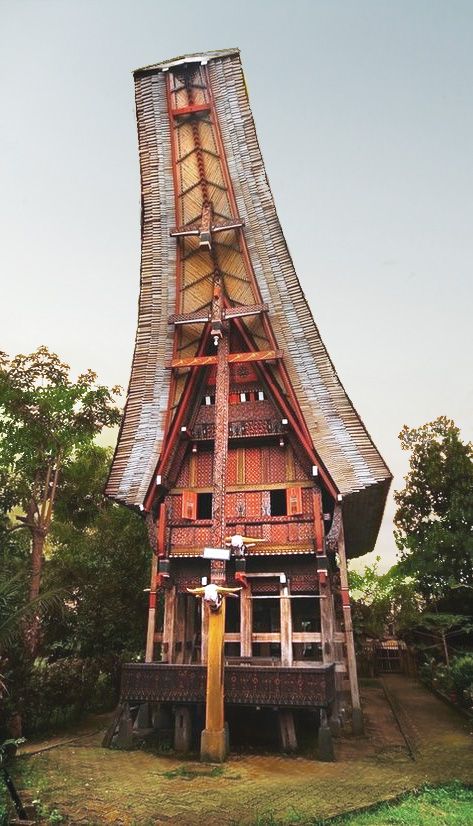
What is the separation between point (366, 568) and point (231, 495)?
1875 centimetres

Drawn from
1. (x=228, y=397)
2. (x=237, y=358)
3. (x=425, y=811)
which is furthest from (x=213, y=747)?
(x=237, y=358)

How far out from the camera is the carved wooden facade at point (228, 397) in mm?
12859

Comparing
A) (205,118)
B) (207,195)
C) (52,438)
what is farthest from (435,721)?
(205,118)

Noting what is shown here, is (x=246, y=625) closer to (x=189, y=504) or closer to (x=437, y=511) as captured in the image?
(x=189, y=504)

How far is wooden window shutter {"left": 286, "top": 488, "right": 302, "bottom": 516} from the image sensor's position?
1328 cm

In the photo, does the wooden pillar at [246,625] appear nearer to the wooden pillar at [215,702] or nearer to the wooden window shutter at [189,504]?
the wooden window shutter at [189,504]

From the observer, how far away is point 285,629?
1258cm

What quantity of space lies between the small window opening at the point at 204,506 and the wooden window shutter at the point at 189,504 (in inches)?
48.9

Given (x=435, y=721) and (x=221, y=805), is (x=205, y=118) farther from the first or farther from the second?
(x=435, y=721)

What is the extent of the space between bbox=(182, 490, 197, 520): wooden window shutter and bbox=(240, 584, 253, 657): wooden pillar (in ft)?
7.80

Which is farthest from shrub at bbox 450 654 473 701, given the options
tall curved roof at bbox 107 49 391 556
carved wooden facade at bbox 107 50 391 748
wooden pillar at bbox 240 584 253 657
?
wooden pillar at bbox 240 584 253 657

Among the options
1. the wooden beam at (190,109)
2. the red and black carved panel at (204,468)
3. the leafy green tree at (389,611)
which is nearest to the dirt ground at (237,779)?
the red and black carved panel at (204,468)

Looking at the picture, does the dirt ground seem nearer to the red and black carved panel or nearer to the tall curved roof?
the tall curved roof

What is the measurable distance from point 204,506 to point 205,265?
6.92m
